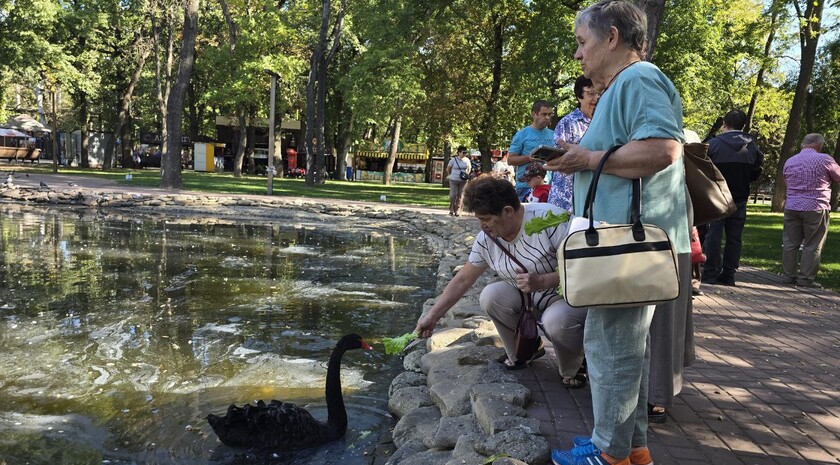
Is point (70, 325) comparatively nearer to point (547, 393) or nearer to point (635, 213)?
point (547, 393)

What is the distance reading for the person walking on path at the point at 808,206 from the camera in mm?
8203

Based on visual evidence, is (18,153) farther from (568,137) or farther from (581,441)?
(581,441)

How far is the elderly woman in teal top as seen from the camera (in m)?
2.39

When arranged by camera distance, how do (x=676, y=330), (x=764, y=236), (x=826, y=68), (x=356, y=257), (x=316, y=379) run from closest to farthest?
(x=676, y=330) → (x=316, y=379) → (x=356, y=257) → (x=764, y=236) → (x=826, y=68)

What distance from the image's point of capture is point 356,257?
1121cm

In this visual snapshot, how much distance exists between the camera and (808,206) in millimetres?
8242

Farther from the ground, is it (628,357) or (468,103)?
(468,103)

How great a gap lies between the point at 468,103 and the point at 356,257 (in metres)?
19.8

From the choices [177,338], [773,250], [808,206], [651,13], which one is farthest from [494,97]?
[177,338]

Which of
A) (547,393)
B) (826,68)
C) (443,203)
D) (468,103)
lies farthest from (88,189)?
(826,68)

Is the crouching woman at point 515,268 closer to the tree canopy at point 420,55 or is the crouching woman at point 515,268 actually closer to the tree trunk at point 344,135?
the tree canopy at point 420,55

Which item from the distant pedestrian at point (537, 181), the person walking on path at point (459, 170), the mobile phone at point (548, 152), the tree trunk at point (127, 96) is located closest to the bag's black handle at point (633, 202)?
the mobile phone at point (548, 152)

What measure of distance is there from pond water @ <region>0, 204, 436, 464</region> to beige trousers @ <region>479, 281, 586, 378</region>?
1001 mm

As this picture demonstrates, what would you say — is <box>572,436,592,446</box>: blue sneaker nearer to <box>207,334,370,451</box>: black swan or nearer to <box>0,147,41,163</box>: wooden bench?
<box>207,334,370,451</box>: black swan
